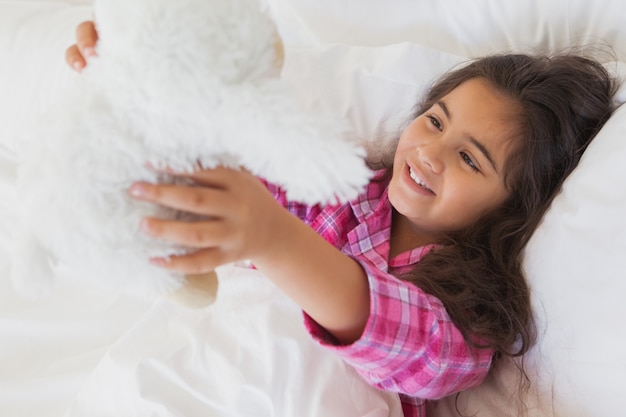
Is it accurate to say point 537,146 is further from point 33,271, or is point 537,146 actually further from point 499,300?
point 33,271

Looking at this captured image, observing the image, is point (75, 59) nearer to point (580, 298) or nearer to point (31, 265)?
point (31, 265)

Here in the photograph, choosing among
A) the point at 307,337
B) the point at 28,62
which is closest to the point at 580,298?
the point at 307,337

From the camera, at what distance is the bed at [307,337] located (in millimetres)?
676

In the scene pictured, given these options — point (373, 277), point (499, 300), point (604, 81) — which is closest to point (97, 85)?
point (373, 277)

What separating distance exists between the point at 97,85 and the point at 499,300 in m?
0.55

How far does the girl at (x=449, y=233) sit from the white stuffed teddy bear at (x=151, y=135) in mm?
141

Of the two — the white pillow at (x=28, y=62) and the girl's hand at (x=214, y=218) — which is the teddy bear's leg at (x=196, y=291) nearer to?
the girl's hand at (x=214, y=218)

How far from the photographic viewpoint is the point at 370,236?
2.98 feet

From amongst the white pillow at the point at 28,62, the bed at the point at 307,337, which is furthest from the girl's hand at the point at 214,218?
the white pillow at the point at 28,62

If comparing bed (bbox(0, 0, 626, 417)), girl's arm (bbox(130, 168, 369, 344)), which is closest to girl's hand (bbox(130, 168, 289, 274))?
girl's arm (bbox(130, 168, 369, 344))

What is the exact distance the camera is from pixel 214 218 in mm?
447

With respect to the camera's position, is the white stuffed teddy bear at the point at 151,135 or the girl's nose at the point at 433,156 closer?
the white stuffed teddy bear at the point at 151,135

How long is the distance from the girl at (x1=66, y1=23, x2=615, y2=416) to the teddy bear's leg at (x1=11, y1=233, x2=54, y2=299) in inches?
7.2

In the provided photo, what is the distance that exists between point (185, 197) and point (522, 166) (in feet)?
1.89
